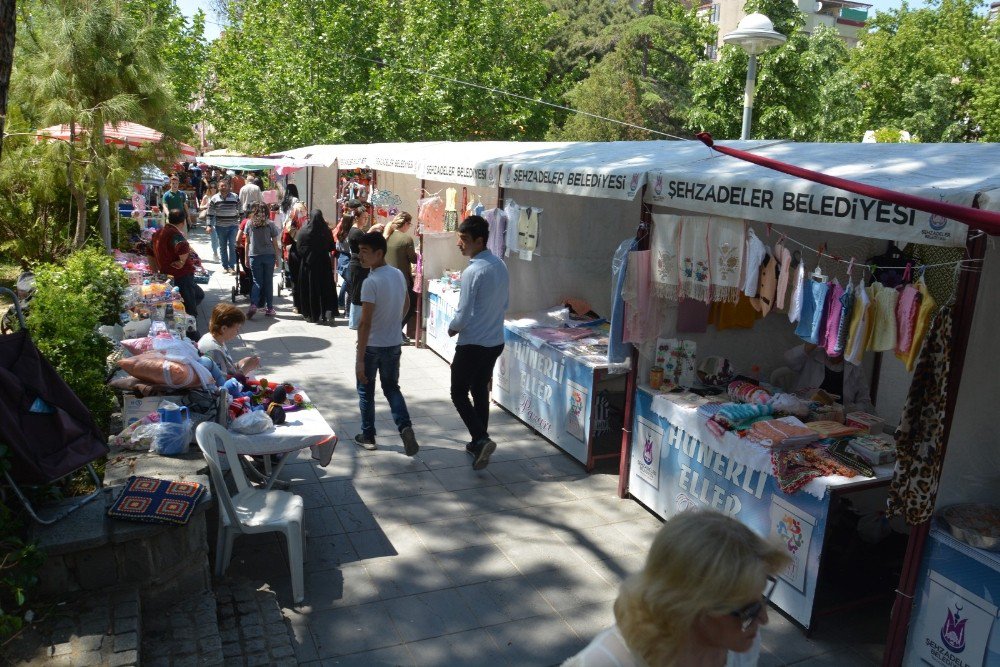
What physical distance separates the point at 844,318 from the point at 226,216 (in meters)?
12.5

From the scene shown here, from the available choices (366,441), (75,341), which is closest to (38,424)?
(75,341)

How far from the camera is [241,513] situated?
14.1ft

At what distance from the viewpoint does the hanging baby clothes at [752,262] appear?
4723 mm

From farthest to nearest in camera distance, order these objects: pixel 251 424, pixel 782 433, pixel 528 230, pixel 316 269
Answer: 1. pixel 316 269
2. pixel 528 230
3. pixel 251 424
4. pixel 782 433

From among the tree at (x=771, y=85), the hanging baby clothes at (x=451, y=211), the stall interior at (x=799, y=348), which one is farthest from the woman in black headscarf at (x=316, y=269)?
the tree at (x=771, y=85)

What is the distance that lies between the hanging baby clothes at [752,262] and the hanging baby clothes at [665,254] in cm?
61

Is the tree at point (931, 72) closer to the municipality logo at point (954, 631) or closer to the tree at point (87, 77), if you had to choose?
the tree at point (87, 77)

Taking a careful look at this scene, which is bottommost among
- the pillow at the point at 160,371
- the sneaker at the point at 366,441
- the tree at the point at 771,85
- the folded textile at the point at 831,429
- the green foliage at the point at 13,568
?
the sneaker at the point at 366,441

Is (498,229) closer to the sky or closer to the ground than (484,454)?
closer to the sky

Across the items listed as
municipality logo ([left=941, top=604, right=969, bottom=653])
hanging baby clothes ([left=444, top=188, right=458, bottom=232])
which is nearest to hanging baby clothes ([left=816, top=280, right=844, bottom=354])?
municipality logo ([left=941, top=604, right=969, bottom=653])

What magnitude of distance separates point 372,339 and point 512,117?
1545cm

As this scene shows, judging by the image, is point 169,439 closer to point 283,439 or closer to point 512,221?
point 283,439

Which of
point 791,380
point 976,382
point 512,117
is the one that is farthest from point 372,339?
point 512,117

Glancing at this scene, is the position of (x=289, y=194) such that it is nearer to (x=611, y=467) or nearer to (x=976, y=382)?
(x=611, y=467)
